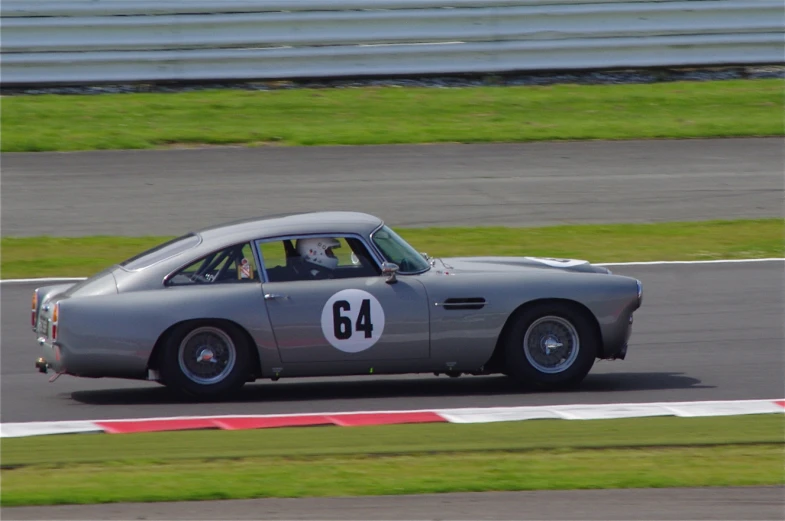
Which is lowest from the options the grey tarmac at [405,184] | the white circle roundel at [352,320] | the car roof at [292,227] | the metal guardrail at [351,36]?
the white circle roundel at [352,320]

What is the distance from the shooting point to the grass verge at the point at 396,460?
6.29 meters

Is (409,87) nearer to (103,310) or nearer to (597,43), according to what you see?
(597,43)

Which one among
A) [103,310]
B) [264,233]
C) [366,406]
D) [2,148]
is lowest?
[366,406]

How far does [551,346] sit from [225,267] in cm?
237

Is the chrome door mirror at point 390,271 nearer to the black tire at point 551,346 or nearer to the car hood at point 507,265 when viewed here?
the car hood at point 507,265

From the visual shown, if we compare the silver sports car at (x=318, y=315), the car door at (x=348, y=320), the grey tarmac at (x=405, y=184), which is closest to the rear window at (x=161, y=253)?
the silver sports car at (x=318, y=315)

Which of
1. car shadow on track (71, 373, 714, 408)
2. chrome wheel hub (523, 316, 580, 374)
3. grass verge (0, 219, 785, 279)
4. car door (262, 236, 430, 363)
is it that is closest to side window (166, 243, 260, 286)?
car door (262, 236, 430, 363)

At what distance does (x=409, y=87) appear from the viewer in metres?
20.7

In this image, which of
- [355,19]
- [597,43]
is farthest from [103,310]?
[597,43]

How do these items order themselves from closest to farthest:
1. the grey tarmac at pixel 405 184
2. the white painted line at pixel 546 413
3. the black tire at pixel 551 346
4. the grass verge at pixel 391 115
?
the white painted line at pixel 546 413 < the black tire at pixel 551 346 < the grey tarmac at pixel 405 184 < the grass verge at pixel 391 115

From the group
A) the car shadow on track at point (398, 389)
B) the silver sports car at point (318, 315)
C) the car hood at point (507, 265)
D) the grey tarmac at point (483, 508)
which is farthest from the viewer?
the car hood at point (507, 265)

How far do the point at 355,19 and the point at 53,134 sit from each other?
5242mm

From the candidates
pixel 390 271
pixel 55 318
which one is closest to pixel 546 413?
pixel 390 271

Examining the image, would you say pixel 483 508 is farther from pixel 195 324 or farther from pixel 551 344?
pixel 195 324
